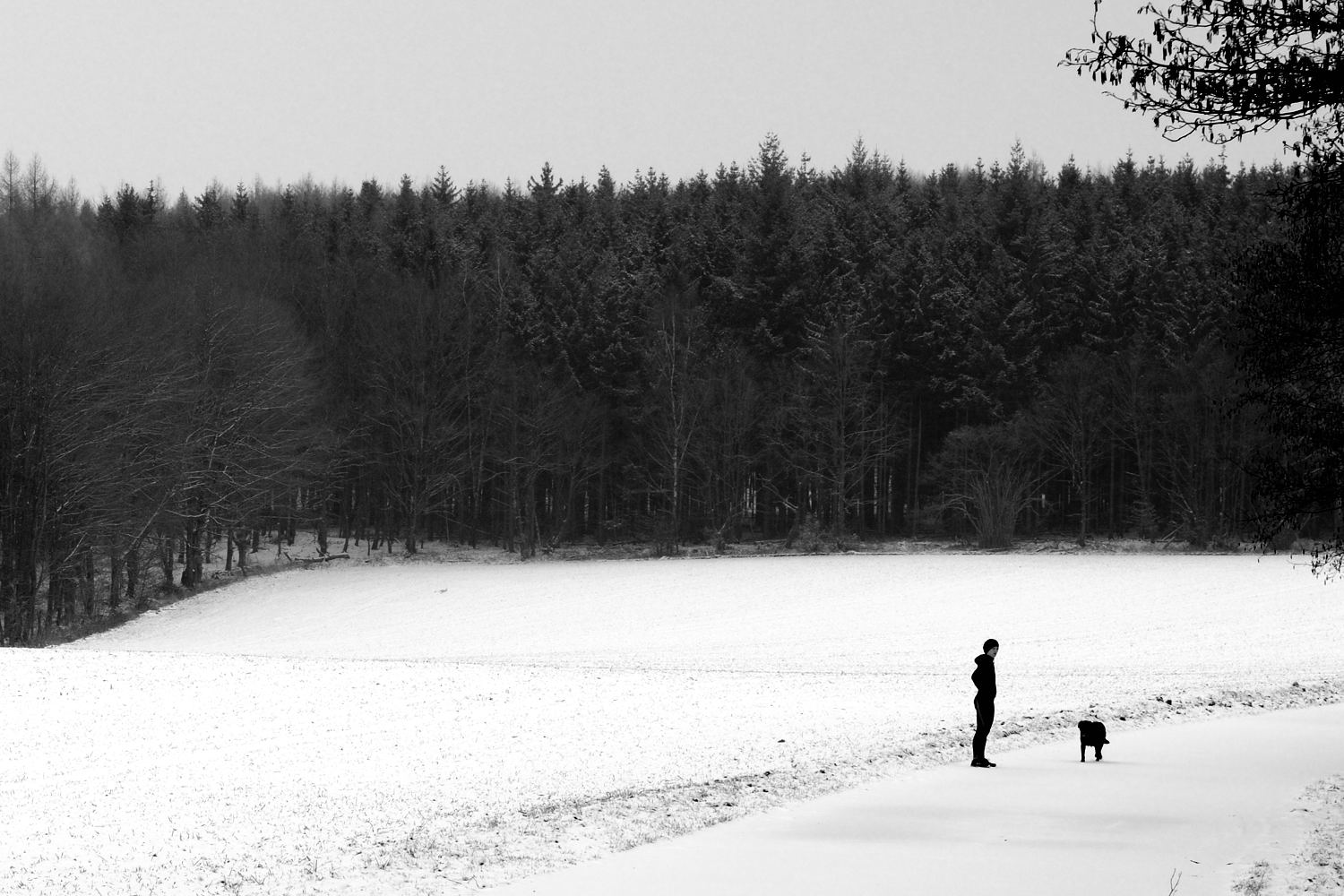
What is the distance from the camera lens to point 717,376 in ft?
234

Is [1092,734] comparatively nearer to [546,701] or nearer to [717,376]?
[546,701]

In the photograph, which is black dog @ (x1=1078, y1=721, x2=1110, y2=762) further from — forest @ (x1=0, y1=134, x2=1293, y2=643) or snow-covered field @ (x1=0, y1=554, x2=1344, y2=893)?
forest @ (x1=0, y1=134, x2=1293, y2=643)

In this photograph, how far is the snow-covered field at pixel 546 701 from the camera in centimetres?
1302

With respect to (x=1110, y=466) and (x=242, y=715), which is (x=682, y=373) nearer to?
(x=1110, y=466)

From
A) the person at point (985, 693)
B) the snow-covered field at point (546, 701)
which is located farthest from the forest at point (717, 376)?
the person at point (985, 693)

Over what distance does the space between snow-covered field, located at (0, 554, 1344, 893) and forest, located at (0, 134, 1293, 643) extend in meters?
10.8

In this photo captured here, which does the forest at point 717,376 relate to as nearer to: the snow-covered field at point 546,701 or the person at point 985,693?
the snow-covered field at point 546,701

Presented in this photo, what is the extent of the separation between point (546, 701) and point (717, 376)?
48273 millimetres

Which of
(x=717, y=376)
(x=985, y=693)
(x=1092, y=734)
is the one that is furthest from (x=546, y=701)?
(x=717, y=376)

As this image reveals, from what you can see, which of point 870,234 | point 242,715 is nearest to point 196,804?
point 242,715

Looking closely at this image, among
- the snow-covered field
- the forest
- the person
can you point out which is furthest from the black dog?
the forest

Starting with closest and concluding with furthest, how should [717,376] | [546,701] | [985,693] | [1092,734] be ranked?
[985,693] → [1092,734] → [546,701] → [717,376]

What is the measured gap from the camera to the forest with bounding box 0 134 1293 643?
61.2 metres

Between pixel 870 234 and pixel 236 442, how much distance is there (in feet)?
140
